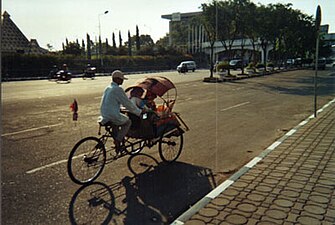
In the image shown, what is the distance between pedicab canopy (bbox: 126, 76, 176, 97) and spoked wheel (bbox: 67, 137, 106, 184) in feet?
4.21

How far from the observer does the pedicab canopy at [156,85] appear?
526 centimetres

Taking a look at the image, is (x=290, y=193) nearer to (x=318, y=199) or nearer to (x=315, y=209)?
(x=318, y=199)

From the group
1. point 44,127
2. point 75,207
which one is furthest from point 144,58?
point 75,207

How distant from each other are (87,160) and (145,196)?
1.05 metres

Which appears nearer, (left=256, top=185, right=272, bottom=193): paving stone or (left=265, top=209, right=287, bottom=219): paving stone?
(left=265, top=209, right=287, bottom=219): paving stone

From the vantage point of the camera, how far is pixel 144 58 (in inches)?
309

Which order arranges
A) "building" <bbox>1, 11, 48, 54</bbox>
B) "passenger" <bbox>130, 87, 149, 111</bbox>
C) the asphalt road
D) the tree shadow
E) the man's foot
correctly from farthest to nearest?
the tree shadow → "passenger" <bbox>130, 87, 149, 111</bbox> → the man's foot → the asphalt road → "building" <bbox>1, 11, 48, 54</bbox>

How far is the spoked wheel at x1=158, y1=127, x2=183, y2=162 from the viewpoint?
534 centimetres

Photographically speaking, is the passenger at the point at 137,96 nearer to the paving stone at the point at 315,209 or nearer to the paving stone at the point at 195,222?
the paving stone at the point at 195,222

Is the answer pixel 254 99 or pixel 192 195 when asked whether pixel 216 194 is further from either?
pixel 254 99

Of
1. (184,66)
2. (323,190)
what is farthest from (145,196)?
(184,66)

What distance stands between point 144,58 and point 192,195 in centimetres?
458

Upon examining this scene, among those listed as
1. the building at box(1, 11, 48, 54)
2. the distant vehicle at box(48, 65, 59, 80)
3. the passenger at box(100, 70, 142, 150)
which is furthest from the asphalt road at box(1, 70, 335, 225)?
the distant vehicle at box(48, 65, 59, 80)

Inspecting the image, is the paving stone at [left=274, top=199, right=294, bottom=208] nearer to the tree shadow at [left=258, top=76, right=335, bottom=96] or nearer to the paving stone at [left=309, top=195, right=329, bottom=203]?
the paving stone at [left=309, top=195, right=329, bottom=203]
